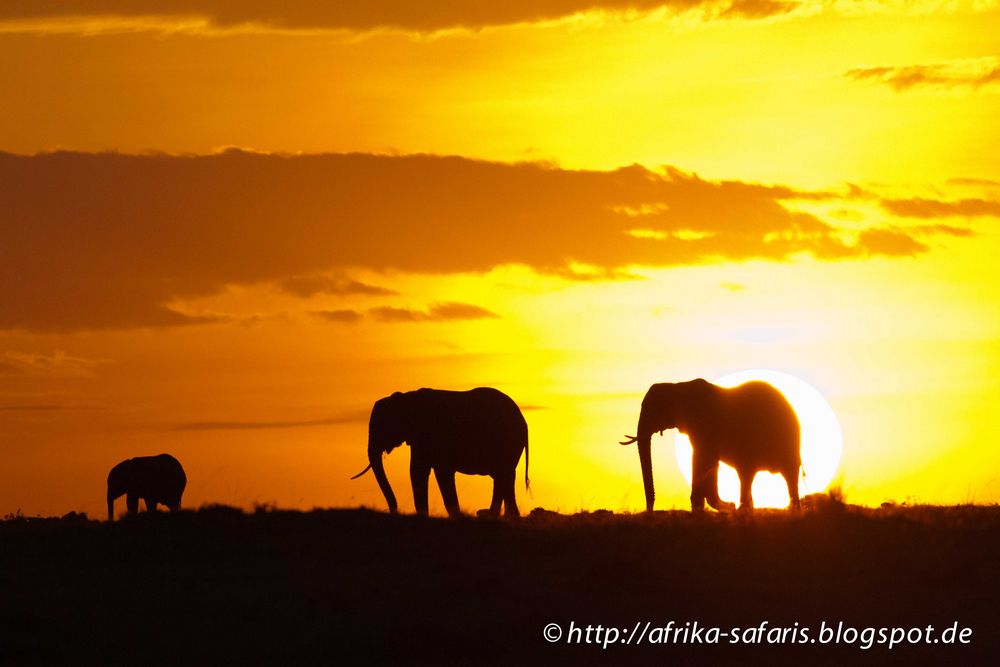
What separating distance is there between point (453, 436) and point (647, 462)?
14.9 feet

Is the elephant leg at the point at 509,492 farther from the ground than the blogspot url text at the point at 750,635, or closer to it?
farther from the ground

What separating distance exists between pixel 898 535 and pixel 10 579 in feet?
44.4

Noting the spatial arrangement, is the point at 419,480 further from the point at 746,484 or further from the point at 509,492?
the point at 746,484

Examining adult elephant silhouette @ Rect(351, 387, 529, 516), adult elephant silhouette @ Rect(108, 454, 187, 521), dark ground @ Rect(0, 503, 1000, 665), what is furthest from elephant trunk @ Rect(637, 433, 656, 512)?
adult elephant silhouette @ Rect(108, 454, 187, 521)

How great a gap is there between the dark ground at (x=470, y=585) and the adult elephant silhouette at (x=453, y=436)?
9.25 metres

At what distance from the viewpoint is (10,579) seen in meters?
23.7

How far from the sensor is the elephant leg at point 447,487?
3712 centimetres

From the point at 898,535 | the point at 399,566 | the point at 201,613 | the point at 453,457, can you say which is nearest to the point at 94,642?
the point at 201,613

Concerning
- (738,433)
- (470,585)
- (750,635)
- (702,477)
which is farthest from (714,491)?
(750,635)

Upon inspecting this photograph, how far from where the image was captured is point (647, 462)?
36.3 metres

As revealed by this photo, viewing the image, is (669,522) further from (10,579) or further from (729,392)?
(10,579)

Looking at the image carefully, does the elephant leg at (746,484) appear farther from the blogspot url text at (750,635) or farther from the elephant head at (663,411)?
the blogspot url text at (750,635)

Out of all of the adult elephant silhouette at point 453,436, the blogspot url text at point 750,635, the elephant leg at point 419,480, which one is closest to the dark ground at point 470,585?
the blogspot url text at point 750,635

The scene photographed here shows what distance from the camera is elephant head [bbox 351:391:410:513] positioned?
126 ft
